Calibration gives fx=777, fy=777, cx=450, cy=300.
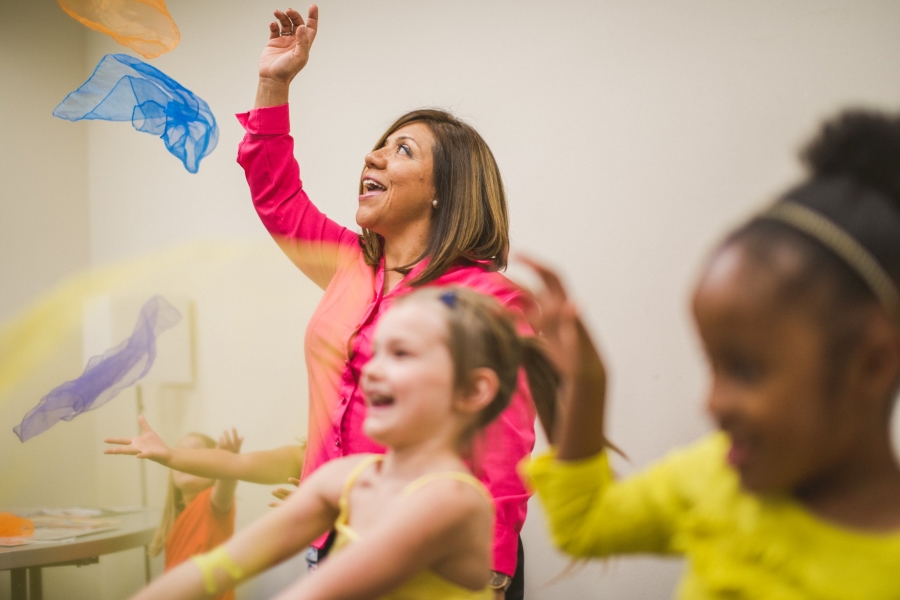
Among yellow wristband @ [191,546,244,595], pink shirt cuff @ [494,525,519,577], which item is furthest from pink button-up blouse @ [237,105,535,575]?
yellow wristband @ [191,546,244,595]

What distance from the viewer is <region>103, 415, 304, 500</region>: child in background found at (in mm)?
1332

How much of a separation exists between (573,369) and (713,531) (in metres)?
0.18

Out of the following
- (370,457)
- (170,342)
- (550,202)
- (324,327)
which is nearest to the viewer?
(370,457)

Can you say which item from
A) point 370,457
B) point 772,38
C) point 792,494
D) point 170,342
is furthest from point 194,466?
point 772,38

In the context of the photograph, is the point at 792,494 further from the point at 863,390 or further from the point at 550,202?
the point at 550,202

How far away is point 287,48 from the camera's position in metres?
1.58

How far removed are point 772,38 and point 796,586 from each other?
4.72 ft

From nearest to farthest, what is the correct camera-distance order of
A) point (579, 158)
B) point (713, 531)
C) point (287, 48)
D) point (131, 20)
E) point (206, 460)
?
point (713, 531)
point (206, 460)
point (131, 20)
point (287, 48)
point (579, 158)

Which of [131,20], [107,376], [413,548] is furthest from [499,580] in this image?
[131,20]

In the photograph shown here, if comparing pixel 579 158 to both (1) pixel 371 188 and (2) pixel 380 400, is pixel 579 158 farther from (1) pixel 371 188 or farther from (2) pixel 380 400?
(2) pixel 380 400

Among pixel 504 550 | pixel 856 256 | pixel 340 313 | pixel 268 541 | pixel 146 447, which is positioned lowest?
pixel 504 550

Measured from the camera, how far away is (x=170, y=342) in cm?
156

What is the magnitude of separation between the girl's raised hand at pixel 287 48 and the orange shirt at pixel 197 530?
802mm

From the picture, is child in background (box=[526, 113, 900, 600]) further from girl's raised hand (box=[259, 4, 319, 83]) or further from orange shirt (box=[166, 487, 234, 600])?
girl's raised hand (box=[259, 4, 319, 83])
